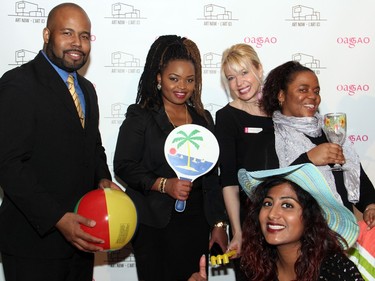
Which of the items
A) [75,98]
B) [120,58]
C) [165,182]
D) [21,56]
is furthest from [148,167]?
[21,56]

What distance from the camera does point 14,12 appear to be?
3756mm

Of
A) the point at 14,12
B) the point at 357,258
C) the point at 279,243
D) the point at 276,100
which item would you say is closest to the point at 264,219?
the point at 279,243

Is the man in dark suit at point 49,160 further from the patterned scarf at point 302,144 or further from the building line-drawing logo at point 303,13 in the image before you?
the building line-drawing logo at point 303,13

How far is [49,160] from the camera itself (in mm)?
2600

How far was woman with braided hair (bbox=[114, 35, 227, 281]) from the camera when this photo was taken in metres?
2.95

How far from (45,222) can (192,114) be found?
1083 millimetres

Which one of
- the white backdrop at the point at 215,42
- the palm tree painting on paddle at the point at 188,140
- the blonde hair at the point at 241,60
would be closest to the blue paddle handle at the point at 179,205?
the palm tree painting on paddle at the point at 188,140

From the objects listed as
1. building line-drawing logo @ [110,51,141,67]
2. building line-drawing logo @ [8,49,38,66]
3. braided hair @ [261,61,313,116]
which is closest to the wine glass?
braided hair @ [261,61,313,116]

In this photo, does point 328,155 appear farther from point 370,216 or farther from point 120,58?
point 120,58

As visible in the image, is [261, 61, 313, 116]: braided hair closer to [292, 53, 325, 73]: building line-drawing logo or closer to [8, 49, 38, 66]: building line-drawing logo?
[292, 53, 325, 73]: building line-drawing logo

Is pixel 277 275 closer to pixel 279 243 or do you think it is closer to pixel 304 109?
pixel 279 243

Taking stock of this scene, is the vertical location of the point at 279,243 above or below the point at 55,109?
below

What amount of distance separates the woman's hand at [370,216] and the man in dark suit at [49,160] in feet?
4.06

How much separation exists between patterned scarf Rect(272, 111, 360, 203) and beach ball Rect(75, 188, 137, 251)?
765 millimetres
